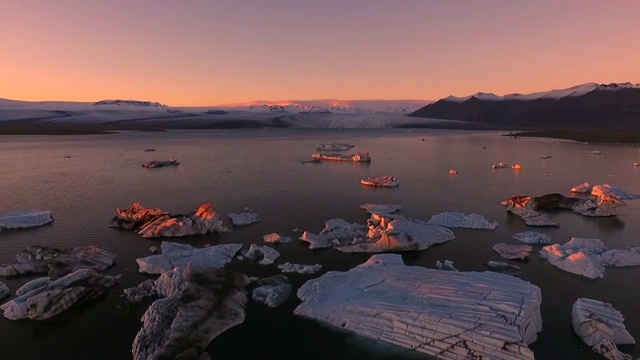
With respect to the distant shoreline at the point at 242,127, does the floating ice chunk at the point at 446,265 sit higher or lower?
lower

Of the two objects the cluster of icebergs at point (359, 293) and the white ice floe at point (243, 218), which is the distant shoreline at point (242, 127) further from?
the white ice floe at point (243, 218)

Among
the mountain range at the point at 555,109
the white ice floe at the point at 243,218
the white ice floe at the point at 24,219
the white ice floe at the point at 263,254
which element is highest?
the mountain range at the point at 555,109

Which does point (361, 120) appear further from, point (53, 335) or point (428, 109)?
point (53, 335)

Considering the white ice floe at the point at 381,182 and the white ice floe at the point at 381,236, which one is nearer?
the white ice floe at the point at 381,236

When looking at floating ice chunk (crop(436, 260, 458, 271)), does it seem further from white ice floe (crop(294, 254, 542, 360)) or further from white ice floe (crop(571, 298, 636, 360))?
white ice floe (crop(571, 298, 636, 360))

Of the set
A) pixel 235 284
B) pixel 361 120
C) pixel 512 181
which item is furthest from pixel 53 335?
pixel 361 120

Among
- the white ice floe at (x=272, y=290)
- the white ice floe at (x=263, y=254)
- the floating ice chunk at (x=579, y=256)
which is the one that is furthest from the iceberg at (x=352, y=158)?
the white ice floe at (x=272, y=290)

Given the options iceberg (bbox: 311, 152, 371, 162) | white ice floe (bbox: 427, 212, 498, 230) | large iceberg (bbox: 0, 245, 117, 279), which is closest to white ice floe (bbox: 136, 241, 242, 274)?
large iceberg (bbox: 0, 245, 117, 279)
